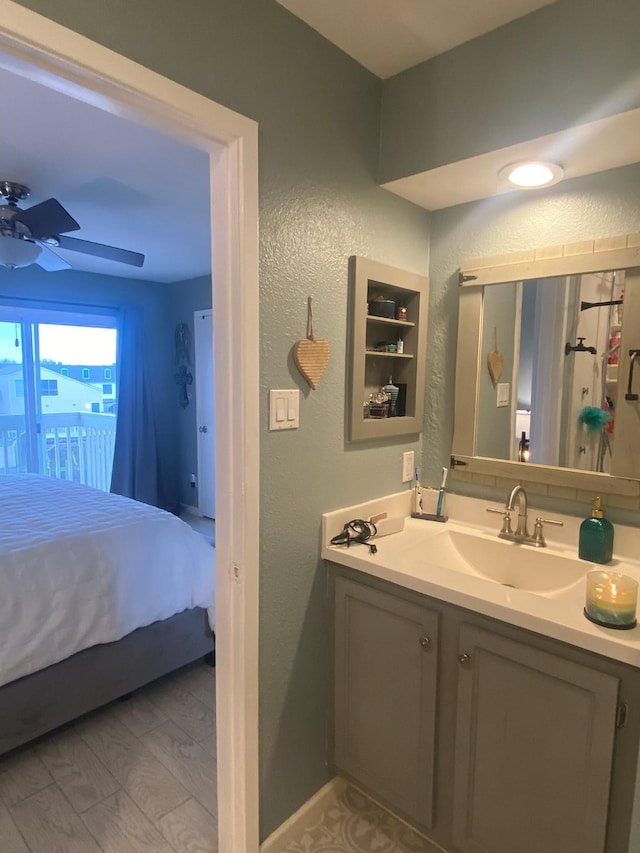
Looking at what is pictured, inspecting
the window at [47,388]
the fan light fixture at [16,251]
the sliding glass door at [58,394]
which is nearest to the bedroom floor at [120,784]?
the fan light fixture at [16,251]

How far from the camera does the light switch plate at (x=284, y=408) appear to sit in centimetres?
138

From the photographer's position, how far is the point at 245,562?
135cm

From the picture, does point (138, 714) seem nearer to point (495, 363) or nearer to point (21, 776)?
point (21, 776)

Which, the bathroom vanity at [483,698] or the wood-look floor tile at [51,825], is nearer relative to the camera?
the bathroom vanity at [483,698]

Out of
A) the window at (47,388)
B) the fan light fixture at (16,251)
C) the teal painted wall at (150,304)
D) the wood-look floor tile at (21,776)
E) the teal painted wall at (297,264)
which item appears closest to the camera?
the teal painted wall at (297,264)

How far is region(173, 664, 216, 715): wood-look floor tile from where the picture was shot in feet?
7.31

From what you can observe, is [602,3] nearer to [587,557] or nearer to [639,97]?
[639,97]

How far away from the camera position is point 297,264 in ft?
4.61

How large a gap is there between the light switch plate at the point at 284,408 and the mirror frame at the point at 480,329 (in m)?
0.71

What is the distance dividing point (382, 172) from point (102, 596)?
195cm

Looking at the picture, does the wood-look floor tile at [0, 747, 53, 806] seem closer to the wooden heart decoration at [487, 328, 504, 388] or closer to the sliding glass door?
the wooden heart decoration at [487, 328, 504, 388]

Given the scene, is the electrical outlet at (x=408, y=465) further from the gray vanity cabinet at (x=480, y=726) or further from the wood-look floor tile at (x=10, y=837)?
the wood-look floor tile at (x=10, y=837)

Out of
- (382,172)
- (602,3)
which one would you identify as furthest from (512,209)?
(602,3)

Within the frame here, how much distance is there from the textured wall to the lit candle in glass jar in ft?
1.64
